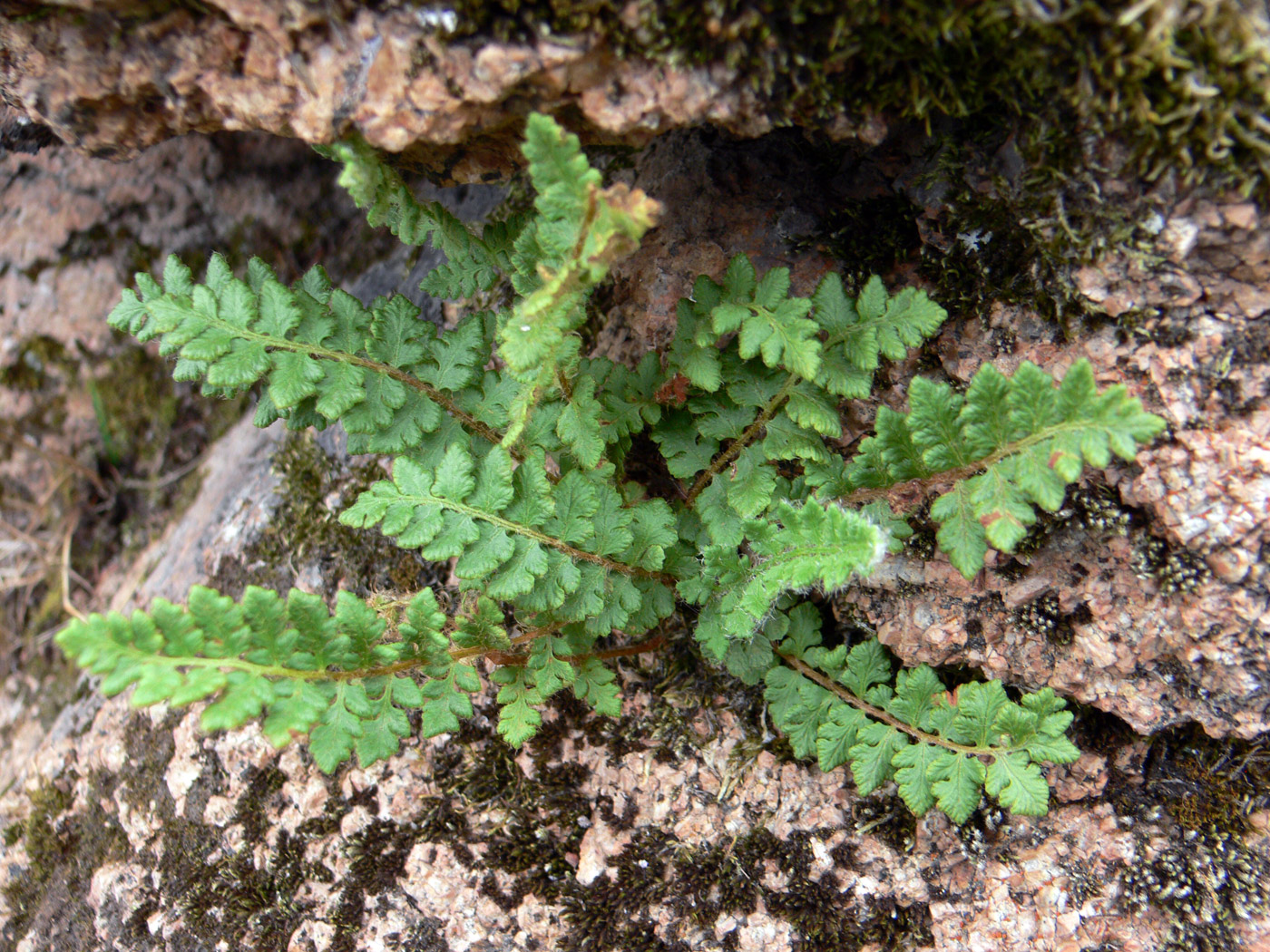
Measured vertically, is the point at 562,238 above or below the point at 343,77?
below

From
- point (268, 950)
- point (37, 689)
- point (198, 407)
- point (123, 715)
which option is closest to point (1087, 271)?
point (268, 950)

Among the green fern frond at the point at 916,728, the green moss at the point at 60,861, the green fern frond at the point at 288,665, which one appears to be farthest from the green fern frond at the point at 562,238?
the green moss at the point at 60,861

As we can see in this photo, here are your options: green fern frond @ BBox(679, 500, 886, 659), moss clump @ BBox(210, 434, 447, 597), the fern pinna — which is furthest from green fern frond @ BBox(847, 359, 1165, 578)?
moss clump @ BBox(210, 434, 447, 597)

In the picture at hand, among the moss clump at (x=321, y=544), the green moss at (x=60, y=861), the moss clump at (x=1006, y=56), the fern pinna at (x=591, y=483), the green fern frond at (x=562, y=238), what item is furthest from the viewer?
the moss clump at (x=321, y=544)

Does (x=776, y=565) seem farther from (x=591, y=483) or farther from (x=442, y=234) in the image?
(x=442, y=234)

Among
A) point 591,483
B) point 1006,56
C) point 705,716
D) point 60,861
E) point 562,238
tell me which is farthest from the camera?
point 60,861

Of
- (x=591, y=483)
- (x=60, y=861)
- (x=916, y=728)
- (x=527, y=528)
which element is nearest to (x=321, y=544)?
(x=527, y=528)

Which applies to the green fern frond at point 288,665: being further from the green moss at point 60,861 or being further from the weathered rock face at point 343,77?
the green moss at point 60,861

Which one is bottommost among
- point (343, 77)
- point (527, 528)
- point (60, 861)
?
point (60, 861)

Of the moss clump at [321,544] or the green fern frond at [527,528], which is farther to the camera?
the moss clump at [321,544]
